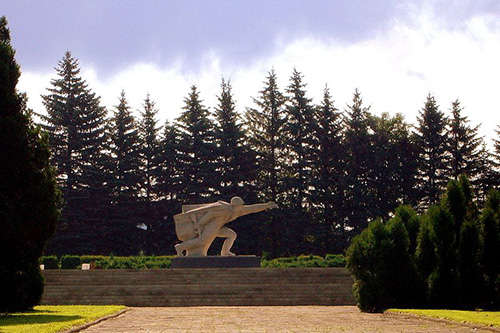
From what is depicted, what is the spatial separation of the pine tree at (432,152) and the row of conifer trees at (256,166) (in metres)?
0.07

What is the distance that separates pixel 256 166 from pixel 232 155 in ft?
6.39

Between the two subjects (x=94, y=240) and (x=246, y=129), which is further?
(x=246, y=129)

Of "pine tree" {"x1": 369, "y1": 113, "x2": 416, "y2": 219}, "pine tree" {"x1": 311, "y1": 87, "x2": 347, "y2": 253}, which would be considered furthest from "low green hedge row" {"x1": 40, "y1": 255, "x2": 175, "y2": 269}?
"pine tree" {"x1": 369, "y1": 113, "x2": 416, "y2": 219}

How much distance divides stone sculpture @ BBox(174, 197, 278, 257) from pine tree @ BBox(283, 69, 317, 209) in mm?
16895

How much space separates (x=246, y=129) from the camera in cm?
4912

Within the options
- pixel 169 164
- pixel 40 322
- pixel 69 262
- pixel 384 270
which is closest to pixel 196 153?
pixel 169 164

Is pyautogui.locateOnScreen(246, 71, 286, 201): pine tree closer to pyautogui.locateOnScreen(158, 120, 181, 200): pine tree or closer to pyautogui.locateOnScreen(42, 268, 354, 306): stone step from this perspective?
pyautogui.locateOnScreen(158, 120, 181, 200): pine tree

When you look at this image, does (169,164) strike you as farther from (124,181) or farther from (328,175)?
(328,175)

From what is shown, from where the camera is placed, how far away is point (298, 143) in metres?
47.9

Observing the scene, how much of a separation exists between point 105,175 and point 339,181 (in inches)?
651

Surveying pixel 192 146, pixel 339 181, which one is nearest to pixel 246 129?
pixel 192 146

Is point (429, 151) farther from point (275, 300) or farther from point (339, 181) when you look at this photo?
point (275, 300)

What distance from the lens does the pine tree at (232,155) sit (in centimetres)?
4690

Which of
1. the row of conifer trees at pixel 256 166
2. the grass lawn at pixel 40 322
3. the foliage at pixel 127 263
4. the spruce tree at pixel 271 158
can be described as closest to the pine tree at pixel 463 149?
the row of conifer trees at pixel 256 166
